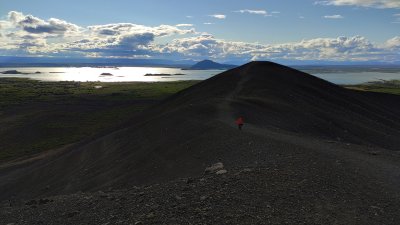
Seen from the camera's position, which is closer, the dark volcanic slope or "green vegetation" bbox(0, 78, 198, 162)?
the dark volcanic slope

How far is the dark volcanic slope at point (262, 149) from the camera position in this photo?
1864 centimetres

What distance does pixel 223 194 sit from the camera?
16.9 meters

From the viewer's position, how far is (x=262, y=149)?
81.1 feet

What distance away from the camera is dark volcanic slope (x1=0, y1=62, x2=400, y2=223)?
18641 mm

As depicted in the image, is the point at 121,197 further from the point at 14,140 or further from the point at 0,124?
the point at 0,124

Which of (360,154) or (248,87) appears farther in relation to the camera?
(248,87)

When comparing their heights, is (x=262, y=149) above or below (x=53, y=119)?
above

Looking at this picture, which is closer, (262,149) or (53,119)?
(262,149)

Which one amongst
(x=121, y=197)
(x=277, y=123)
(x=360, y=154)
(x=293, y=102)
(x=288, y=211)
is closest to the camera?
(x=288, y=211)

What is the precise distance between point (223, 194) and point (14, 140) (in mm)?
64925

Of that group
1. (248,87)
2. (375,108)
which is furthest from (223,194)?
(375,108)

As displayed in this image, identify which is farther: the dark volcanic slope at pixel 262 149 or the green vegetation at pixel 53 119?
the green vegetation at pixel 53 119

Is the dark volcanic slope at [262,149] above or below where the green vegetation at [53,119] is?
above

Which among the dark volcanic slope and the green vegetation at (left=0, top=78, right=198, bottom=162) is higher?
the dark volcanic slope
